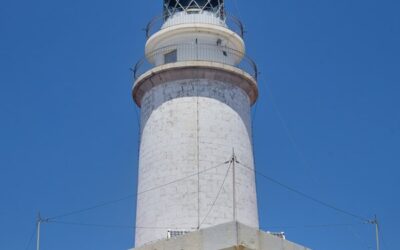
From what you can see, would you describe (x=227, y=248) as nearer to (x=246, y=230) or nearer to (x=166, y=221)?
(x=246, y=230)

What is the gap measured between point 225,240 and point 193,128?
6995 millimetres

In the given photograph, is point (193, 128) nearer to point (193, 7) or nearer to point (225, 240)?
point (193, 7)

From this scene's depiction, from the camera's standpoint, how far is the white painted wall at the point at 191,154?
2122 centimetres

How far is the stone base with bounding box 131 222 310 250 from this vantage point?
1543 centimetres

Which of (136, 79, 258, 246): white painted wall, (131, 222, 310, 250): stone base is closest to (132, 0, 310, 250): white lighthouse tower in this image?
(136, 79, 258, 246): white painted wall

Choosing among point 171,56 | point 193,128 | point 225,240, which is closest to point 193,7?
point 171,56

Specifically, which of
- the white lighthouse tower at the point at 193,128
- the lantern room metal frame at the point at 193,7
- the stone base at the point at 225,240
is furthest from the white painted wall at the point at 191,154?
the stone base at the point at 225,240

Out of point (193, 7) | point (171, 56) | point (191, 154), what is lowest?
point (191, 154)

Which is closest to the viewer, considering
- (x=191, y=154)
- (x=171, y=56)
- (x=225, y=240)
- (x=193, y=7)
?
(x=225, y=240)

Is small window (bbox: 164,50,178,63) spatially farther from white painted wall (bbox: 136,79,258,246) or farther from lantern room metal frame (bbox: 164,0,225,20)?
lantern room metal frame (bbox: 164,0,225,20)

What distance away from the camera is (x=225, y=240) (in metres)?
15.5

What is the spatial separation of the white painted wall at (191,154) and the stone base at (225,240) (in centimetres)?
477

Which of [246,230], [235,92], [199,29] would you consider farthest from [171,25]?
[246,230]

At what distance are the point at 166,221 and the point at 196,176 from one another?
1.41m
